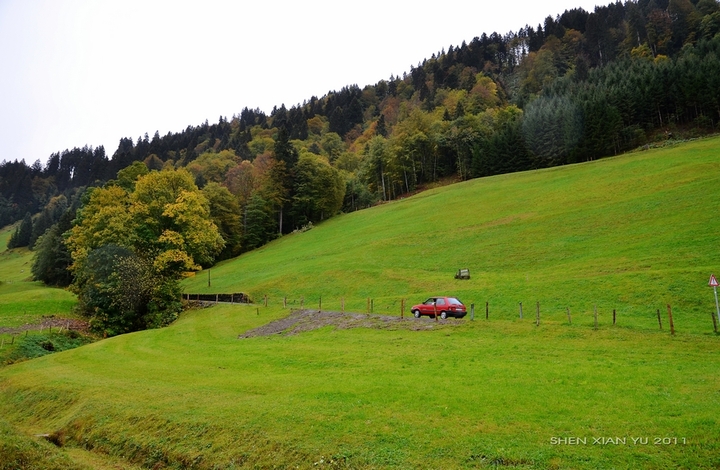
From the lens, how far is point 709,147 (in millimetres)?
66812

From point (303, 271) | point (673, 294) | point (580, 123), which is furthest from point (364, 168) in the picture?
point (673, 294)

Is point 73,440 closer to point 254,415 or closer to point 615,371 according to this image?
point 254,415

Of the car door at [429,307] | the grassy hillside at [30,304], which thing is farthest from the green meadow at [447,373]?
the grassy hillside at [30,304]

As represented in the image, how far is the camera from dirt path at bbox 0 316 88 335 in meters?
41.9

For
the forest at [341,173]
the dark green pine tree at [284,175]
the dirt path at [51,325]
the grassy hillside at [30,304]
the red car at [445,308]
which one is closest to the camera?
the red car at [445,308]

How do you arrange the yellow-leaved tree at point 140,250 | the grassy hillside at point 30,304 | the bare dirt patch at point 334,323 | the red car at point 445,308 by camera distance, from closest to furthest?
the bare dirt patch at point 334,323 → the red car at point 445,308 → the yellow-leaved tree at point 140,250 → the grassy hillside at point 30,304

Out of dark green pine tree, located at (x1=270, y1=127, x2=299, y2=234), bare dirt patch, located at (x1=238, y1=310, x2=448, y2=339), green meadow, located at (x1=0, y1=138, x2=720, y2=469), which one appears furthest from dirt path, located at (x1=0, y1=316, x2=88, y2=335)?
dark green pine tree, located at (x1=270, y1=127, x2=299, y2=234)

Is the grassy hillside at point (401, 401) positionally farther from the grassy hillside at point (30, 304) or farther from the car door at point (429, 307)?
the grassy hillside at point (30, 304)

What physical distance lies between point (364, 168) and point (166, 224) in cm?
6895

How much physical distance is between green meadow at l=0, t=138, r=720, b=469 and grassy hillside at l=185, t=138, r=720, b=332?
1.04 feet

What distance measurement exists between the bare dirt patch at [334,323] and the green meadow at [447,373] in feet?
1.58

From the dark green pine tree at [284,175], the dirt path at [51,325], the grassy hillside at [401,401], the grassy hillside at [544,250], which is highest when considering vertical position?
the dark green pine tree at [284,175]

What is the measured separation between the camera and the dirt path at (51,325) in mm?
41906

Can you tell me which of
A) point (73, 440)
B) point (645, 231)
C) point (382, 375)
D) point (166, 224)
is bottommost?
point (73, 440)
